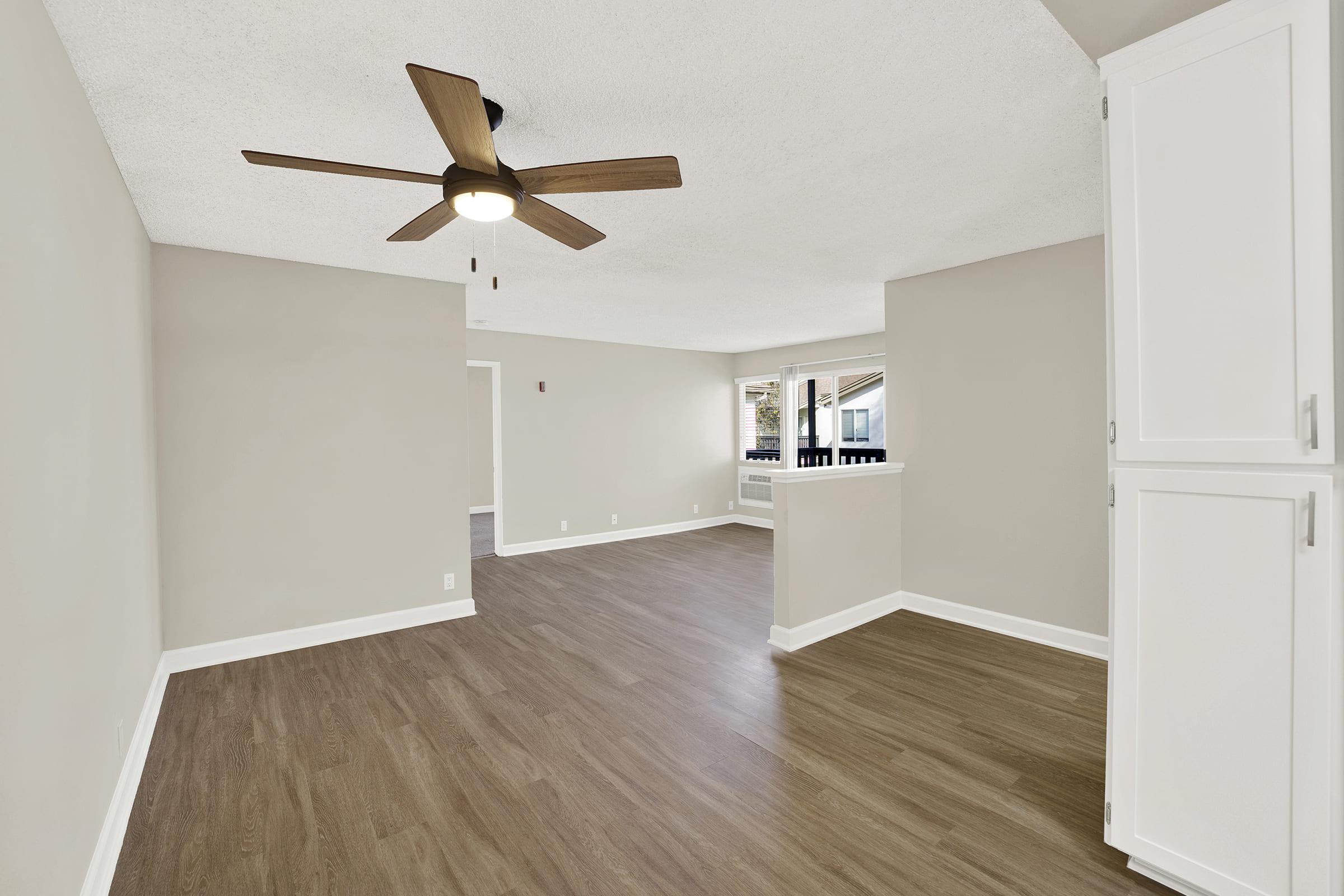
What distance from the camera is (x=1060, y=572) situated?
3.58 meters

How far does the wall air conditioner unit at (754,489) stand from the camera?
8.22 metres

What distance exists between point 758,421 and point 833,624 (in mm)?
4911

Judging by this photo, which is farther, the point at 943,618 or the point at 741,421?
the point at 741,421

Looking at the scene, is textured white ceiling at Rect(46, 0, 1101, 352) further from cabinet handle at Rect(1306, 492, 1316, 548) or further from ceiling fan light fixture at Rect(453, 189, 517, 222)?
cabinet handle at Rect(1306, 492, 1316, 548)

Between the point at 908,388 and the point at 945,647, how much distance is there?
1836 millimetres

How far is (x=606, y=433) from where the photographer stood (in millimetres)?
7141

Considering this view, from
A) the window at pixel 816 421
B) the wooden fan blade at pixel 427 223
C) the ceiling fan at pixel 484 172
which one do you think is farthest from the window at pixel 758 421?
the ceiling fan at pixel 484 172

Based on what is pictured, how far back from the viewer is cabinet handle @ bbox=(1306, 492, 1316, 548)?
1410mm

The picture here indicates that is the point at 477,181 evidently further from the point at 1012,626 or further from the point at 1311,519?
the point at 1012,626

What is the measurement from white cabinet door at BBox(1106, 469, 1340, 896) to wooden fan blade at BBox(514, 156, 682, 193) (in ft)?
5.49

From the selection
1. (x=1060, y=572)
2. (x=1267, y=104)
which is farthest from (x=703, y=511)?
(x=1267, y=104)

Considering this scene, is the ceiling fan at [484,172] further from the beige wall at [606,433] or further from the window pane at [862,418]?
the window pane at [862,418]

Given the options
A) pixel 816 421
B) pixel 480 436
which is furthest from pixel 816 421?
pixel 480 436

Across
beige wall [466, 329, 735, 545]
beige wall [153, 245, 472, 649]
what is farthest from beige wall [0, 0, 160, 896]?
beige wall [466, 329, 735, 545]
